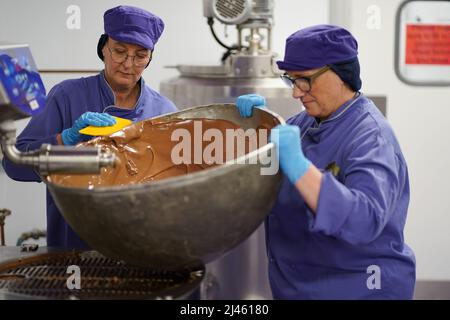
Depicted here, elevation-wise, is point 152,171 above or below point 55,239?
above

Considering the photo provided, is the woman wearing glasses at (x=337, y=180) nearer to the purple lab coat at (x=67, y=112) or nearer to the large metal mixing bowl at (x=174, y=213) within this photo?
the large metal mixing bowl at (x=174, y=213)

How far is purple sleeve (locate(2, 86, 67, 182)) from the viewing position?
1528 millimetres

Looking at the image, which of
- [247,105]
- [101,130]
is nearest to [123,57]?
[101,130]

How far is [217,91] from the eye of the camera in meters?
2.09

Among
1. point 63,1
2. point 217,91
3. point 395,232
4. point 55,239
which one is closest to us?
point 395,232

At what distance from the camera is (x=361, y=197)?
109cm

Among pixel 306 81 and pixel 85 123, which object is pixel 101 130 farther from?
pixel 306 81

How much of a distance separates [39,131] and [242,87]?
0.78 meters

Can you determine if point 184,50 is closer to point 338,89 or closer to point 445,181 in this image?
point 445,181

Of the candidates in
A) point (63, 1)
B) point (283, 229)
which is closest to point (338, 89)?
point (283, 229)

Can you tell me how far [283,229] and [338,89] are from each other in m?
0.35

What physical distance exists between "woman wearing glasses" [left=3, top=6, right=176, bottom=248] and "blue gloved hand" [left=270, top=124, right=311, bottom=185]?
591 millimetres

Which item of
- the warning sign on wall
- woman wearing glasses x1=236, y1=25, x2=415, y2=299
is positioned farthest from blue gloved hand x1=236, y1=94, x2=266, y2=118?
the warning sign on wall

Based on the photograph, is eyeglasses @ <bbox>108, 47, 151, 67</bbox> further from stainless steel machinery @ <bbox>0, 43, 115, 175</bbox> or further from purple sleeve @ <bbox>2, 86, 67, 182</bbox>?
stainless steel machinery @ <bbox>0, 43, 115, 175</bbox>
